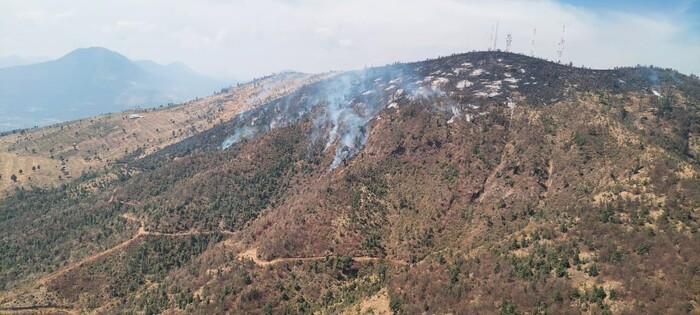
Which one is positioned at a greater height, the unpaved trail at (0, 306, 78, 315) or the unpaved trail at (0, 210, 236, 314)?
the unpaved trail at (0, 210, 236, 314)

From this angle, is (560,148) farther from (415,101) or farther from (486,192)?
(415,101)

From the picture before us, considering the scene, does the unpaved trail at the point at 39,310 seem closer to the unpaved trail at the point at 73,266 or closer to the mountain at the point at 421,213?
the unpaved trail at the point at 73,266

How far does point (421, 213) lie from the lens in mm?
120250

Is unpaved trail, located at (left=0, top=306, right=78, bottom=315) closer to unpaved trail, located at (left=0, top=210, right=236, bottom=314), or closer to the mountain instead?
unpaved trail, located at (left=0, top=210, right=236, bottom=314)

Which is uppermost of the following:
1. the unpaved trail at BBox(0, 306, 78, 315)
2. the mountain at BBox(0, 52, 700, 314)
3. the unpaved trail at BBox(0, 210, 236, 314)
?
the mountain at BBox(0, 52, 700, 314)

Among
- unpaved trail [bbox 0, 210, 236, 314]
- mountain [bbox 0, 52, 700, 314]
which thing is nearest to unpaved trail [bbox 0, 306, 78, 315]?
unpaved trail [bbox 0, 210, 236, 314]

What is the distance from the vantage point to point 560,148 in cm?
12338

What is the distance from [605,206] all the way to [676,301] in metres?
30.2

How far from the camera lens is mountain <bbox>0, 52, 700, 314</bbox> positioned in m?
80.0

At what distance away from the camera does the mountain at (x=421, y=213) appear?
3150 inches

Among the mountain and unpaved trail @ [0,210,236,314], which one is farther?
unpaved trail @ [0,210,236,314]

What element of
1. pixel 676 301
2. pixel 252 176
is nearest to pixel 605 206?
pixel 676 301

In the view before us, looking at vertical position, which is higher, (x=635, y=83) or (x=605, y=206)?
(x=635, y=83)

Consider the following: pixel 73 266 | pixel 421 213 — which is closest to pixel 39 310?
pixel 73 266
